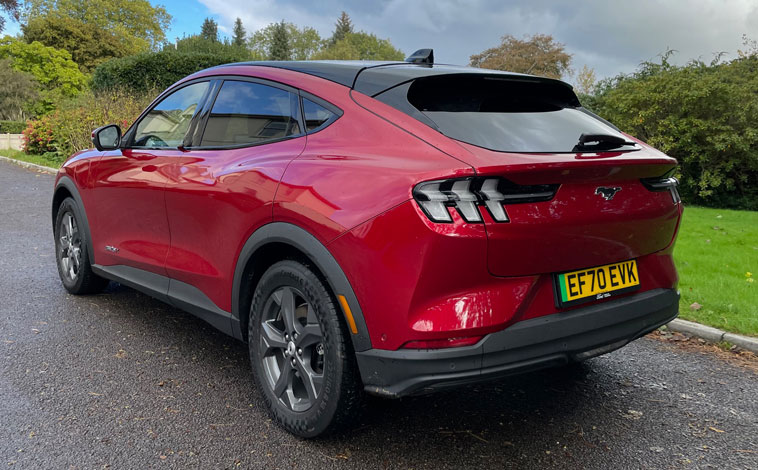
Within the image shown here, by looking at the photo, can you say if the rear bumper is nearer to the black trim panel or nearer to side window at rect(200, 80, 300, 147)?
the black trim panel

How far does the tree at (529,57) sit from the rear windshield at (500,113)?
4106 centimetres

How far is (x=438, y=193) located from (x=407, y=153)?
0.85 feet

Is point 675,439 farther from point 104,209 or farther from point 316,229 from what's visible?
point 104,209

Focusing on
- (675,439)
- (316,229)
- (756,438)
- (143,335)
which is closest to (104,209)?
(143,335)

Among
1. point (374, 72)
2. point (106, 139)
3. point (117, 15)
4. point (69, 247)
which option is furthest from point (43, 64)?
point (374, 72)

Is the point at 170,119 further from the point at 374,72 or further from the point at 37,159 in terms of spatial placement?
the point at 37,159

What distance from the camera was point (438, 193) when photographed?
2.21m

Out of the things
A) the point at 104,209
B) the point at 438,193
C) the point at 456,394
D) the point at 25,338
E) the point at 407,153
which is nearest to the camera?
the point at 438,193

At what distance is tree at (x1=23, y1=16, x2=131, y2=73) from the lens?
177ft

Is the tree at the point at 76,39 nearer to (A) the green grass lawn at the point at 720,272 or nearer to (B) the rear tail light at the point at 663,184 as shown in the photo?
(A) the green grass lawn at the point at 720,272

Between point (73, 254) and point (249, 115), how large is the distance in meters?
2.58

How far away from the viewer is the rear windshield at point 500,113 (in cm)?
247

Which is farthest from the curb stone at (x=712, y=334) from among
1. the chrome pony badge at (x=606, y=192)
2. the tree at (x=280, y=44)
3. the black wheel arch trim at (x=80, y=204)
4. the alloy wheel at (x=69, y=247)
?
the tree at (x=280, y=44)

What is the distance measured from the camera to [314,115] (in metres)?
2.90
